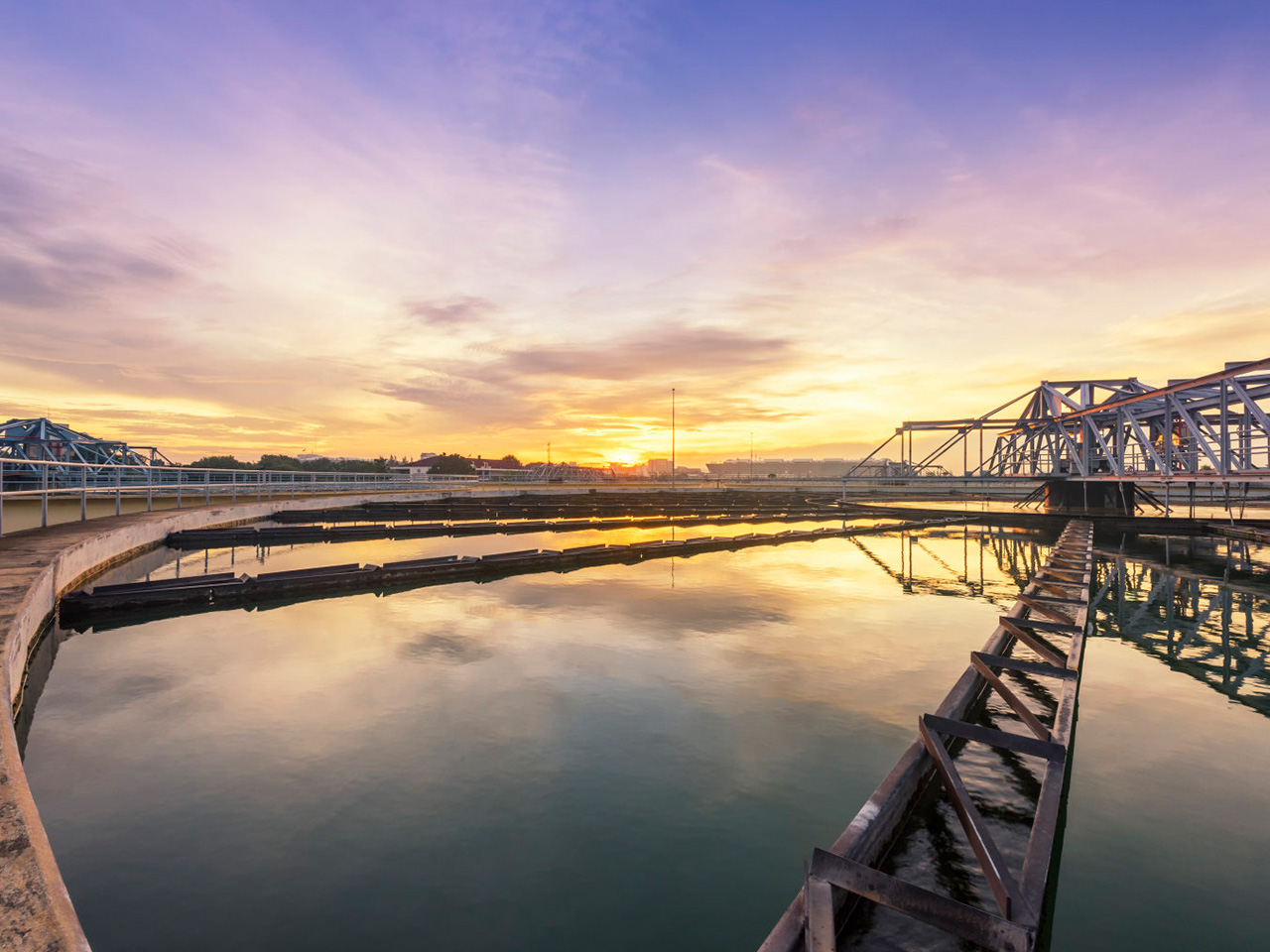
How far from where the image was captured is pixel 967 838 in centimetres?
460

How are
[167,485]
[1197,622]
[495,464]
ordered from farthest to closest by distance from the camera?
[495,464], [167,485], [1197,622]

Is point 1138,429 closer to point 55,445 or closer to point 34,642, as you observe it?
point 34,642

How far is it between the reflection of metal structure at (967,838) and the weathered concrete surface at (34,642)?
3.36m

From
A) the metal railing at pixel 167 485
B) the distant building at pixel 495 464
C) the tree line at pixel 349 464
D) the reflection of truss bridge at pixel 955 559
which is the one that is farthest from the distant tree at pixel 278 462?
the reflection of truss bridge at pixel 955 559

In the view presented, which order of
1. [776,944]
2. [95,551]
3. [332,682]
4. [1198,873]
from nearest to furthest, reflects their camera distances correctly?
[776,944] < [1198,873] < [332,682] < [95,551]

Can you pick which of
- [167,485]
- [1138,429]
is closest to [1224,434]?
[1138,429]

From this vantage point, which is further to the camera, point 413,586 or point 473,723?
point 413,586

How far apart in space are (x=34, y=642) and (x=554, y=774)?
8.60 metres

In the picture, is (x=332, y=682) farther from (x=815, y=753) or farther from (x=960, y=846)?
(x=960, y=846)

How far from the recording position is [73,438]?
173 ft

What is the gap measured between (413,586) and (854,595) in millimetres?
10416

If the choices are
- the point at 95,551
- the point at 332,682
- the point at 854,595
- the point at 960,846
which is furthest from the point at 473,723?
the point at 95,551

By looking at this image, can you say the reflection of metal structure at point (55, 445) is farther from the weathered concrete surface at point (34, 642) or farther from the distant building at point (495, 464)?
the distant building at point (495, 464)

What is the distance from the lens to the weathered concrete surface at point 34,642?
2.64m
